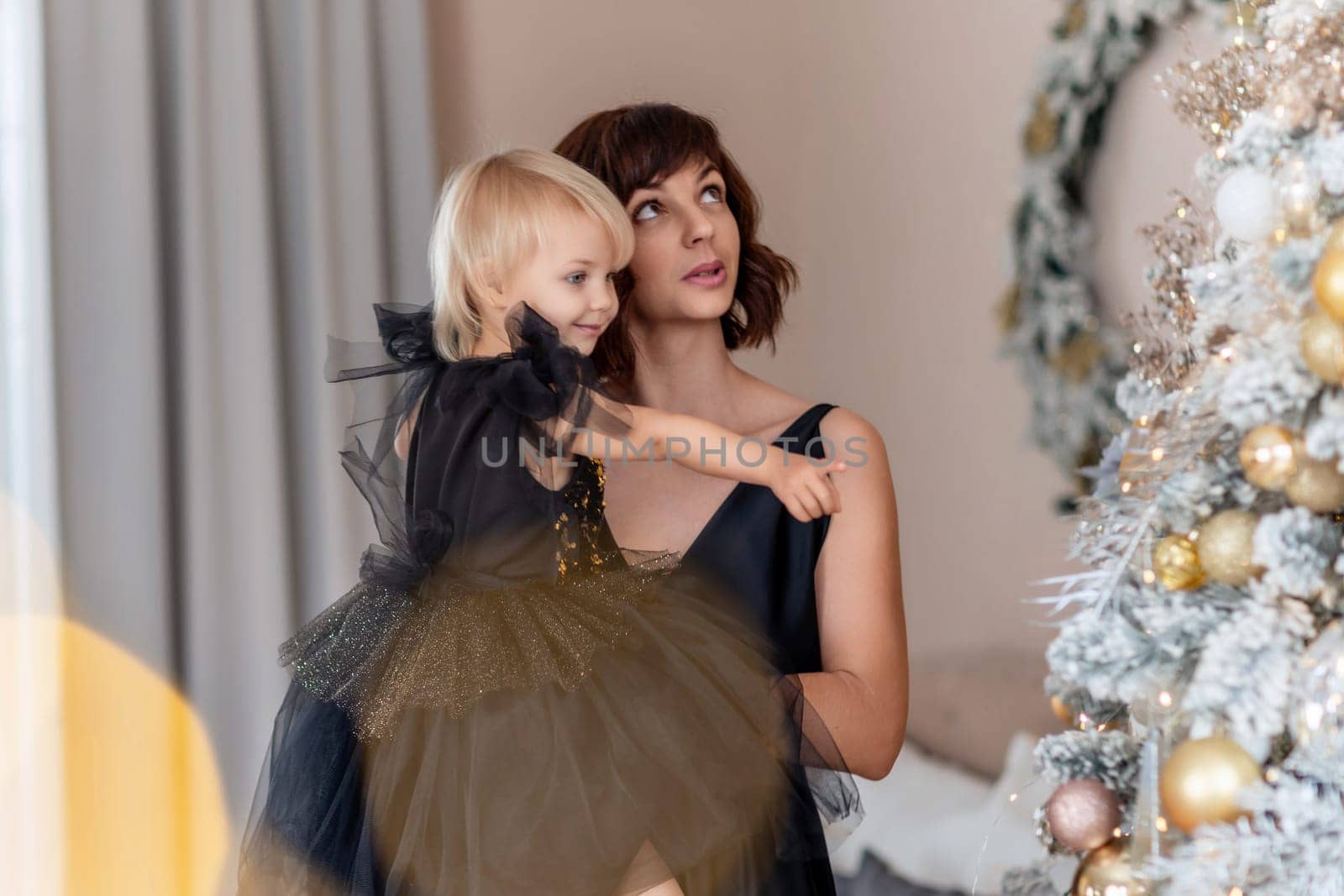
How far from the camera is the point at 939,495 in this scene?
8.45 ft

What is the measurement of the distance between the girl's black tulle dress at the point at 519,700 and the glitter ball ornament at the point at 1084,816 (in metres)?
0.30

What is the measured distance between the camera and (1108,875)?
2.72 feet

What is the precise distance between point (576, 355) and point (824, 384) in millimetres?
1780

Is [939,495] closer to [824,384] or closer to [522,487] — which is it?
[824,384]

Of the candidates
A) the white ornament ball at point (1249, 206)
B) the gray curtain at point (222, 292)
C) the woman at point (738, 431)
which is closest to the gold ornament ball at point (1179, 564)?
the white ornament ball at point (1249, 206)

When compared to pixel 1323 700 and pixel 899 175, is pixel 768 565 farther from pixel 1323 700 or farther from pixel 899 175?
pixel 899 175

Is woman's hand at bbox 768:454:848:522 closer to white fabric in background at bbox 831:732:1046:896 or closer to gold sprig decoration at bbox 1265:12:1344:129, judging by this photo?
gold sprig decoration at bbox 1265:12:1344:129

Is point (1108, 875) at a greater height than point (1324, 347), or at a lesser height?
lesser

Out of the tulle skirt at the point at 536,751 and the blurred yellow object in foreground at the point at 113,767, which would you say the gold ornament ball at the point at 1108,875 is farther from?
the blurred yellow object in foreground at the point at 113,767

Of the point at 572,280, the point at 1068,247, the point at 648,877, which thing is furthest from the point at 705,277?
the point at 1068,247

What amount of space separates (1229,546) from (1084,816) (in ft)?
0.74

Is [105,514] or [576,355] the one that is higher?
[576,355]

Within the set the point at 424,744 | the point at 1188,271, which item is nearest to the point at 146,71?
the point at 424,744

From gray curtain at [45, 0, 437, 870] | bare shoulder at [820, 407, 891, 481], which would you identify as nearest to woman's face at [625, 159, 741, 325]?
bare shoulder at [820, 407, 891, 481]
